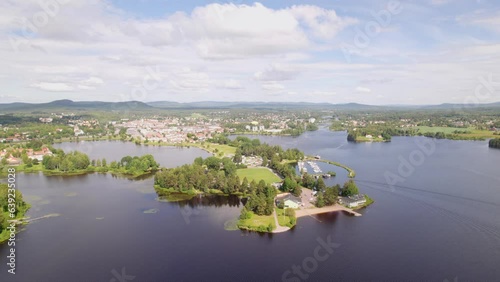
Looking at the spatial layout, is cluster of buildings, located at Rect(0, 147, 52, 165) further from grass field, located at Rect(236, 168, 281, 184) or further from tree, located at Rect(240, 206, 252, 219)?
tree, located at Rect(240, 206, 252, 219)

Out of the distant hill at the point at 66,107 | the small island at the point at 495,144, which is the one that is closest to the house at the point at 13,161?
the small island at the point at 495,144

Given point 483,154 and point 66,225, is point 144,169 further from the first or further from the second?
point 483,154

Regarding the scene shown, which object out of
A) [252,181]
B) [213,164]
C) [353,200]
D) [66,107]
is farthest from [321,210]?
[66,107]

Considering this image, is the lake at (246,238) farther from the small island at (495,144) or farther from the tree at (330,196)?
the small island at (495,144)

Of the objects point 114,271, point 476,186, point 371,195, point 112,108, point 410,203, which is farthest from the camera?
point 112,108

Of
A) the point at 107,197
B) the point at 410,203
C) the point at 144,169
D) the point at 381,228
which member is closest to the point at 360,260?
the point at 381,228
